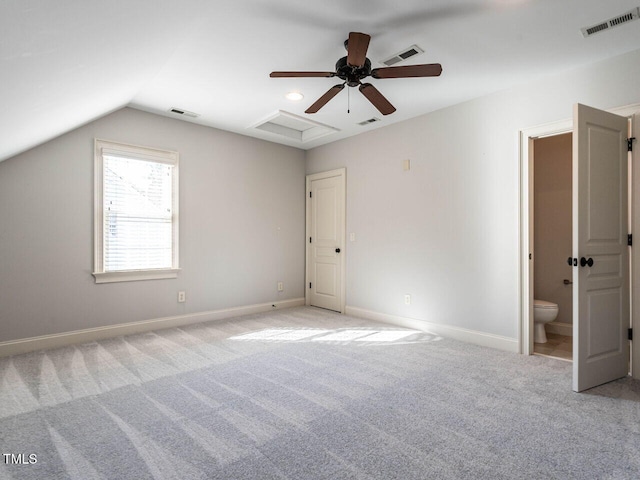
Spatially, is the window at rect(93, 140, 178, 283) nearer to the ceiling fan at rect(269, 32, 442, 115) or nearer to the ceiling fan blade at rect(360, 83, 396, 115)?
the ceiling fan at rect(269, 32, 442, 115)

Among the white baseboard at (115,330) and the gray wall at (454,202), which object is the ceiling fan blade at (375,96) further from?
the white baseboard at (115,330)

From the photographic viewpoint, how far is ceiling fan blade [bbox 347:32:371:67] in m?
2.20

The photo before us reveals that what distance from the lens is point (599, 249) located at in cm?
268

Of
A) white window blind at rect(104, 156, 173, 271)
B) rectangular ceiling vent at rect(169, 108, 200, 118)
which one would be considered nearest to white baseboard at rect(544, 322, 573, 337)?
white window blind at rect(104, 156, 173, 271)

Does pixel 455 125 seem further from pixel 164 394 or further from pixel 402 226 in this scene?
pixel 164 394

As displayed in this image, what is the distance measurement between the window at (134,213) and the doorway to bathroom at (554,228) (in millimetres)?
4749

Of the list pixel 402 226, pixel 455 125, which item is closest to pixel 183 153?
pixel 402 226

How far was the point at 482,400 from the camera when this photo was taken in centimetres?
242

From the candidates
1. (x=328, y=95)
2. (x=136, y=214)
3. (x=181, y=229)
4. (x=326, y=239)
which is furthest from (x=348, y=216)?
(x=136, y=214)

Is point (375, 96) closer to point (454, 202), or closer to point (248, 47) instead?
point (248, 47)

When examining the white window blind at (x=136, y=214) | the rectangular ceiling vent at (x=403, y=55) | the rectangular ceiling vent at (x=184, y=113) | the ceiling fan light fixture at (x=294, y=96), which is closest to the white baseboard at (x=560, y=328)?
the rectangular ceiling vent at (x=403, y=55)

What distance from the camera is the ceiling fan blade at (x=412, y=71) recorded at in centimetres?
236

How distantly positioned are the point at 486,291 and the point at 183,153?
159 inches

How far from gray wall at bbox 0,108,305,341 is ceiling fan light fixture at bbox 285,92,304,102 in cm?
153
